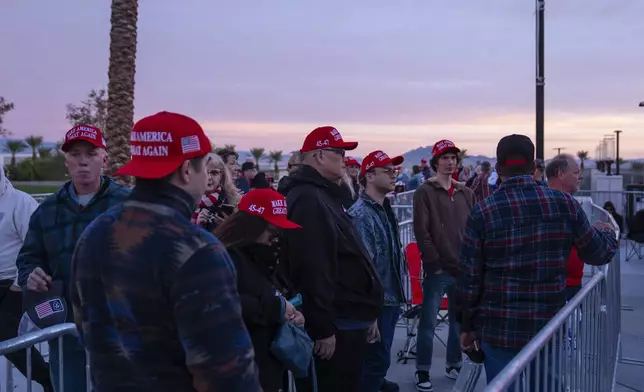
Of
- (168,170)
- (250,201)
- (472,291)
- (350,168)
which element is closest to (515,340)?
(472,291)

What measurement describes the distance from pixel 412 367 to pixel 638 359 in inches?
88.1

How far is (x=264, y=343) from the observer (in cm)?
296

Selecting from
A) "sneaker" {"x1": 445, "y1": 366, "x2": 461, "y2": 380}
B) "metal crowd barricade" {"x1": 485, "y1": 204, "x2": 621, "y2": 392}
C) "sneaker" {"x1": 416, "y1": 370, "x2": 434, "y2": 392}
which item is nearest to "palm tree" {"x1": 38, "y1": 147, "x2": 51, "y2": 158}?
"sneaker" {"x1": 445, "y1": 366, "x2": 461, "y2": 380}

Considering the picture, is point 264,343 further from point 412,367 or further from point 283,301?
point 412,367

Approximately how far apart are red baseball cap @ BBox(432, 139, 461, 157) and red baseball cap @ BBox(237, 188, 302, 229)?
2.95 m

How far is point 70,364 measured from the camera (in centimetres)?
362

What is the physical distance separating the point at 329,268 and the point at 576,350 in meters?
1.43

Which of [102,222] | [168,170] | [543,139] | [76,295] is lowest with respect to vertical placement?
[76,295]

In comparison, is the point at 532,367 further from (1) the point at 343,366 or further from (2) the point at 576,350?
(1) the point at 343,366

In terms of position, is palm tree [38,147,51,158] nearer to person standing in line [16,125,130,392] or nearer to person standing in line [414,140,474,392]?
person standing in line [414,140,474,392]

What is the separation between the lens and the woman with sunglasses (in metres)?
2.90

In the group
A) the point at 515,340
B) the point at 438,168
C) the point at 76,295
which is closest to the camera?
the point at 76,295

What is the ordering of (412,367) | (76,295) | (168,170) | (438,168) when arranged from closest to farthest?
1. (168,170)
2. (76,295)
3. (438,168)
4. (412,367)

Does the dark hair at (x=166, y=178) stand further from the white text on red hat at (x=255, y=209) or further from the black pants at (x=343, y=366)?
the black pants at (x=343, y=366)
